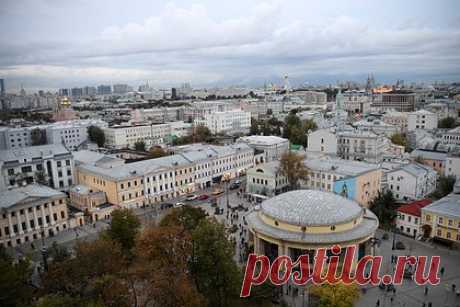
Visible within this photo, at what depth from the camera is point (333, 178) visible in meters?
50.3

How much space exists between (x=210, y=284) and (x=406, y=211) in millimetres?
24858

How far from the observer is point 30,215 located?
1560 inches

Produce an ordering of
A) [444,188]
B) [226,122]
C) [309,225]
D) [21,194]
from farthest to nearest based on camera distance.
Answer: [226,122] < [444,188] < [21,194] < [309,225]

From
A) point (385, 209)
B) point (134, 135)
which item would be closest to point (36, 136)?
point (134, 135)

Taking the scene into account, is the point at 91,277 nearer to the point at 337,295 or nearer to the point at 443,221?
the point at 337,295

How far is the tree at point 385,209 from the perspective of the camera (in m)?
41.1

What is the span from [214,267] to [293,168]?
94.0ft

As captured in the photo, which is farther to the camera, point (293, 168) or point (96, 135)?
point (96, 135)

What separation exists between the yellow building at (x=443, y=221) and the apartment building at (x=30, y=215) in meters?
40.8

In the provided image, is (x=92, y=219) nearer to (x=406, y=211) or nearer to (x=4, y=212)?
(x=4, y=212)

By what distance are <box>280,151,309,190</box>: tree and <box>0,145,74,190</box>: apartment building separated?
33454mm

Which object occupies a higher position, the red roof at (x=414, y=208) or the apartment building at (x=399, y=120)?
the apartment building at (x=399, y=120)

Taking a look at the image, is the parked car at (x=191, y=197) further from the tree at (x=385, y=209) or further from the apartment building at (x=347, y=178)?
the tree at (x=385, y=209)

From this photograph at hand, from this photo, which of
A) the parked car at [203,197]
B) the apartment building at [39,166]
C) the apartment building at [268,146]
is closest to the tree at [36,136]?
the apartment building at [39,166]
